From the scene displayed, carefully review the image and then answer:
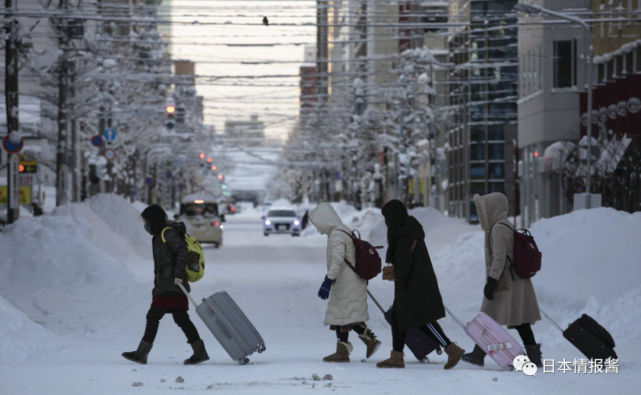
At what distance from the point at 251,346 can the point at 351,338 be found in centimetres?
546

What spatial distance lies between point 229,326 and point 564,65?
43411 millimetres

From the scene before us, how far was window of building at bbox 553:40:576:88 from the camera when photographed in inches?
2093

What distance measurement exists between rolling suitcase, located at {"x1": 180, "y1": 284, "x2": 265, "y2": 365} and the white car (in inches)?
1934

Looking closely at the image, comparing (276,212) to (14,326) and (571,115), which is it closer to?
(571,115)

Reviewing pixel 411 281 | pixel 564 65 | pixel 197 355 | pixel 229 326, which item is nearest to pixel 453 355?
pixel 411 281

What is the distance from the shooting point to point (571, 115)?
2115 inches

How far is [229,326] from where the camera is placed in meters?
12.4

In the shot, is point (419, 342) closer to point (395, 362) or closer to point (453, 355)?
point (395, 362)

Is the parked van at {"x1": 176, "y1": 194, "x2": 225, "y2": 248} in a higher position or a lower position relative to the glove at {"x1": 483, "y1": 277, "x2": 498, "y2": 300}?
lower

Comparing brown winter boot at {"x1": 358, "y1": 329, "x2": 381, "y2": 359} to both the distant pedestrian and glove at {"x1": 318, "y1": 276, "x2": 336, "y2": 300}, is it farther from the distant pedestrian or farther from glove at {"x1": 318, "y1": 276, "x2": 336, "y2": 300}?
the distant pedestrian

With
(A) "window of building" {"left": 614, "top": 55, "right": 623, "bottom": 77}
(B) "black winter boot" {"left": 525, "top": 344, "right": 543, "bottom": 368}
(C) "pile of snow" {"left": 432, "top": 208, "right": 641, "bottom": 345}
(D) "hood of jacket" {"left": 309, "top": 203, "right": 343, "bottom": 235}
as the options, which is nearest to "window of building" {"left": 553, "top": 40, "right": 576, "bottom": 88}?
(A) "window of building" {"left": 614, "top": 55, "right": 623, "bottom": 77}

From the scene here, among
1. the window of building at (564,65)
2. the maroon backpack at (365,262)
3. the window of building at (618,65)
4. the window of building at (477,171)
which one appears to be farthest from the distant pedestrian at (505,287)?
the window of building at (477,171)

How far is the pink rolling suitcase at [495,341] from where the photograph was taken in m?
11.6

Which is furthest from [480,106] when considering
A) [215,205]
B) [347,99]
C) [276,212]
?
[215,205]
